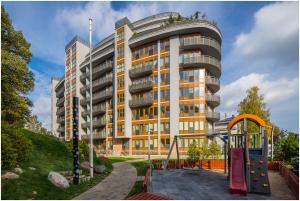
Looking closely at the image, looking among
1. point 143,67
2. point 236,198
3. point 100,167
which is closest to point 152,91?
point 143,67

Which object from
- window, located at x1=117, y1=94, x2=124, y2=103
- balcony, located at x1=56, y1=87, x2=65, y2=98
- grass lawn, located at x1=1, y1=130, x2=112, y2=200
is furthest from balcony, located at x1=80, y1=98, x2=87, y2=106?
grass lawn, located at x1=1, y1=130, x2=112, y2=200

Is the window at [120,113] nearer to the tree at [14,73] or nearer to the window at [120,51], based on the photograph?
the window at [120,51]

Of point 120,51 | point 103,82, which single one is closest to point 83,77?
point 103,82

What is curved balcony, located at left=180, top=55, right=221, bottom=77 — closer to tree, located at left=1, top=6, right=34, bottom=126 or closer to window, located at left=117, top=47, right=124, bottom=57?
window, located at left=117, top=47, right=124, bottom=57

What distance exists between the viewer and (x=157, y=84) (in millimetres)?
53062

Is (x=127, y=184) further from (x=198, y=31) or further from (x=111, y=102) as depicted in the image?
(x=111, y=102)

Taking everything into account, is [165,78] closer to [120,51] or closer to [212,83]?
[212,83]

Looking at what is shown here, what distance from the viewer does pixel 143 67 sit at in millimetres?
54719

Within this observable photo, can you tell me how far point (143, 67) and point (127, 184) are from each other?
38.8 meters

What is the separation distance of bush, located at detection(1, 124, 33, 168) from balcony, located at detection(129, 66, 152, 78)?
126 ft

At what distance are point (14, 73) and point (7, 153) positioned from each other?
1233 cm

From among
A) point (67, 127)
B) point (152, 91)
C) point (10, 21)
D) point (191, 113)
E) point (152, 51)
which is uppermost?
point (152, 51)

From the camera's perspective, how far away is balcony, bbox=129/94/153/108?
53.1 metres

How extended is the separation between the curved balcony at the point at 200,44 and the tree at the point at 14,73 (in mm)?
32019
